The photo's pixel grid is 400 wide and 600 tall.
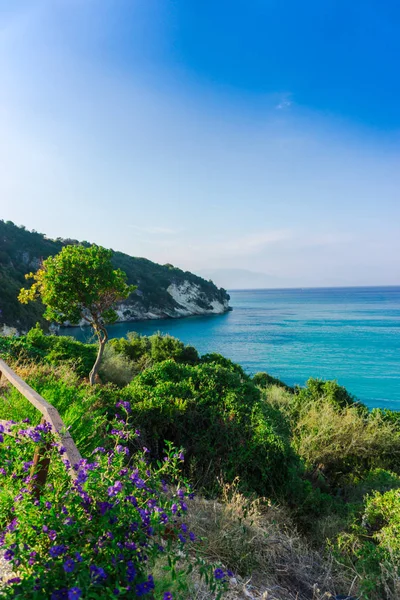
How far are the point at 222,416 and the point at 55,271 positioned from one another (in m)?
6.37

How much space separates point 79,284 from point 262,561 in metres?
8.36

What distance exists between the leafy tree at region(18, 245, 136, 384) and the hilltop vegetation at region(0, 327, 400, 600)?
1551 millimetres

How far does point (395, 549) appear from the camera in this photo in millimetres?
3531

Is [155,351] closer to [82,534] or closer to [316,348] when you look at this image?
[82,534]

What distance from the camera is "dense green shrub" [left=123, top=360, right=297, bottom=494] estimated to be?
5363mm

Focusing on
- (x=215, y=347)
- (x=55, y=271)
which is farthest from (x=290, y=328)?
(x=55, y=271)

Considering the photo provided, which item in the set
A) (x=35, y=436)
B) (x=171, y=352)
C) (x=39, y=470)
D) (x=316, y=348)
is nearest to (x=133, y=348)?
(x=171, y=352)

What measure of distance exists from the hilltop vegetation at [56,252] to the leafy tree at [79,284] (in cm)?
Result: 1852

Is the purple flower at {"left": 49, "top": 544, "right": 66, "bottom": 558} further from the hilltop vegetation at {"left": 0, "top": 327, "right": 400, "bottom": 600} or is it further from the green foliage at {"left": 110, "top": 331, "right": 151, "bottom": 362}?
the green foliage at {"left": 110, "top": 331, "right": 151, "bottom": 362}

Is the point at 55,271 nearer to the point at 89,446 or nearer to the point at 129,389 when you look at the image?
the point at 129,389

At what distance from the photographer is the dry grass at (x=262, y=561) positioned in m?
2.70

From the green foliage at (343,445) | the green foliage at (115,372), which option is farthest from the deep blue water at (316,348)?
the green foliage at (115,372)

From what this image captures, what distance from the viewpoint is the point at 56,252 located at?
6022cm

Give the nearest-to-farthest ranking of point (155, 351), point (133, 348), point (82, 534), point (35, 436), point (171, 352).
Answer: point (82, 534), point (35, 436), point (171, 352), point (155, 351), point (133, 348)
